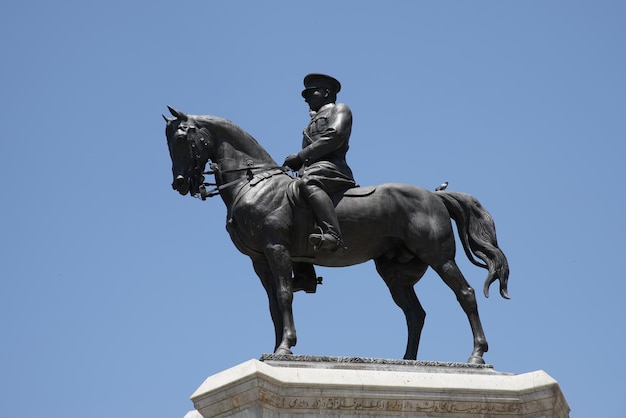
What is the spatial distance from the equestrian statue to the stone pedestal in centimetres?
91

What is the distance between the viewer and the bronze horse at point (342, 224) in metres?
19.1

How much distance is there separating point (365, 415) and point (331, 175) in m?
3.52

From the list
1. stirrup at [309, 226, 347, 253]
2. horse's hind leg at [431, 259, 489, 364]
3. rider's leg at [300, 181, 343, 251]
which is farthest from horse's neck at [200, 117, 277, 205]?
horse's hind leg at [431, 259, 489, 364]

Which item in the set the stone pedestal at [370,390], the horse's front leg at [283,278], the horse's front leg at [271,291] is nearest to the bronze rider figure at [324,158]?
the horse's front leg at [283,278]

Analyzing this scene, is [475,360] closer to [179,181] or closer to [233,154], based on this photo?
[233,154]

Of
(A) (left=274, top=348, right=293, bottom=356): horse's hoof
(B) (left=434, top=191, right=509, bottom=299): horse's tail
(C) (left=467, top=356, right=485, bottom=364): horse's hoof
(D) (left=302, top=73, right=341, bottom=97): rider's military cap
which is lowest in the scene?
(A) (left=274, top=348, right=293, bottom=356): horse's hoof

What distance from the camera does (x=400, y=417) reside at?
707 inches

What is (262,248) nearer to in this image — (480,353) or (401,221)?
(401,221)

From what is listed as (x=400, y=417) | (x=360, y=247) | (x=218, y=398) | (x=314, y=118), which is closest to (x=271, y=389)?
(x=218, y=398)

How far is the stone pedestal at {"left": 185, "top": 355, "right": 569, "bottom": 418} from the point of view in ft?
56.9

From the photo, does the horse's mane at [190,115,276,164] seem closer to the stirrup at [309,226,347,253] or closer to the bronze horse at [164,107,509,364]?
the bronze horse at [164,107,509,364]

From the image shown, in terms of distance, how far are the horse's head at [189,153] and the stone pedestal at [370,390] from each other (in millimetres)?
3031

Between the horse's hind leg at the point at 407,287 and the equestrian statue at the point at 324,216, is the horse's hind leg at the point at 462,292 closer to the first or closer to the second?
the equestrian statue at the point at 324,216

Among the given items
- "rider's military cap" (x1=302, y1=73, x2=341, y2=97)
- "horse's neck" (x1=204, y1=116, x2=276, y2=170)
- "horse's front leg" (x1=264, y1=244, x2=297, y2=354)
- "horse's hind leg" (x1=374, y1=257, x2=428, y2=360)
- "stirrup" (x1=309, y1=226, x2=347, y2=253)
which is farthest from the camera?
"rider's military cap" (x1=302, y1=73, x2=341, y2=97)
